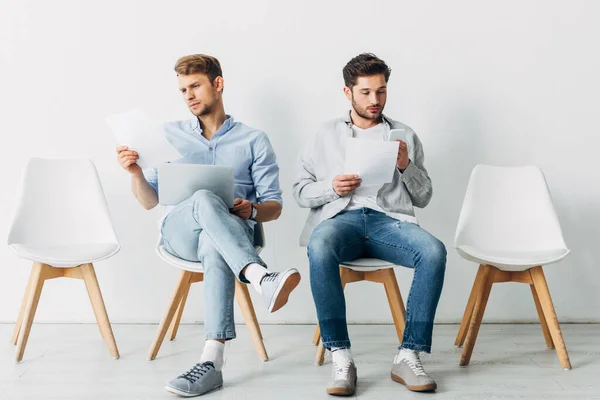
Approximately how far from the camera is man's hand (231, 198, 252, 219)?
8.29 ft

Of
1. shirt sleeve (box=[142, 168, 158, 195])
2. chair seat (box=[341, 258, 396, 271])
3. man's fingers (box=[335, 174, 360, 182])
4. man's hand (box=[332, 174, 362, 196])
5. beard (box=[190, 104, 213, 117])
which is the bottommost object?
chair seat (box=[341, 258, 396, 271])

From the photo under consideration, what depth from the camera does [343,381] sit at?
86.3 inches

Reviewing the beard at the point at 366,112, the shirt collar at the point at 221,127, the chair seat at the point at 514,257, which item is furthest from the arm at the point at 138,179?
the chair seat at the point at 514,257

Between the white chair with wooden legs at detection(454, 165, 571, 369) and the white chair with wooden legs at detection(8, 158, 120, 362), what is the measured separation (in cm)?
A: 140

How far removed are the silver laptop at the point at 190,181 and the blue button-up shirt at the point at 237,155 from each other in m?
0.28

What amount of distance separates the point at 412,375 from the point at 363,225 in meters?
0.59

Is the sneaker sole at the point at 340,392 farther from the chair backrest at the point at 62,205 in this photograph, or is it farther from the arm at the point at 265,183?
the chair backrest at the point at 62,205

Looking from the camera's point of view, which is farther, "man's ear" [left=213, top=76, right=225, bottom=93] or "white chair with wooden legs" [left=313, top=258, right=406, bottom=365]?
"man's ear" [left=213, top=76, right=225, bottom=93]

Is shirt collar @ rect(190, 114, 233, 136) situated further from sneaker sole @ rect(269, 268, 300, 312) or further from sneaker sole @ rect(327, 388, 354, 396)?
sneaker sole @ rect(327, 388, 354, 396)

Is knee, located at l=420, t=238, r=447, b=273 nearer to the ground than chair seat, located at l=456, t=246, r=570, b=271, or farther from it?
farther from it

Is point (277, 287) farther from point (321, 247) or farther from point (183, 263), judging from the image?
point (183, 263)

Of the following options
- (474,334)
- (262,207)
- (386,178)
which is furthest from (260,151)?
(474,334)

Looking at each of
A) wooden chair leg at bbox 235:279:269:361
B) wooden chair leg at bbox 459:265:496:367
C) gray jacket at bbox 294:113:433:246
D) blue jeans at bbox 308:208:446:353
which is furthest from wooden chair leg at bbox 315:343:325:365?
wooden chair leg at bbox 459:265:496:367

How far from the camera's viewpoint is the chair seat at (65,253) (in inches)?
102
